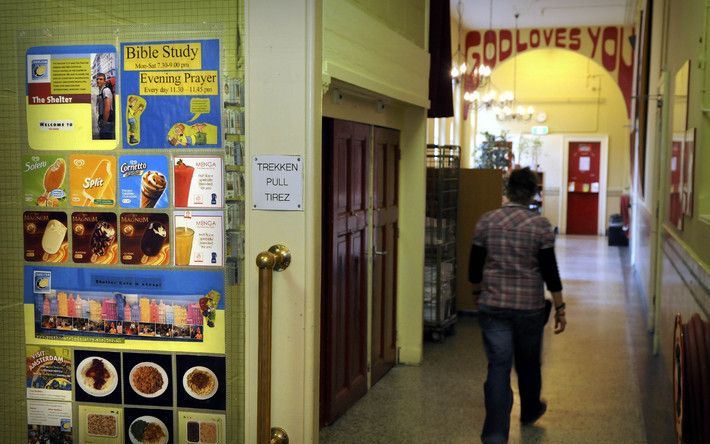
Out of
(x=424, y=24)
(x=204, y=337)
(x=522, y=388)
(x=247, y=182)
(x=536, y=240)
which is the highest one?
(x=424, y=24)

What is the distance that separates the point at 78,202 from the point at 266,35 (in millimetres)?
973

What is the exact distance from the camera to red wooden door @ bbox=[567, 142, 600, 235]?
1786 centimetres

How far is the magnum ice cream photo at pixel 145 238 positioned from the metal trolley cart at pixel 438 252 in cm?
400

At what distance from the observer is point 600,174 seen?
699 inches

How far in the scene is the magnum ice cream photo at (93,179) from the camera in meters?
2.95

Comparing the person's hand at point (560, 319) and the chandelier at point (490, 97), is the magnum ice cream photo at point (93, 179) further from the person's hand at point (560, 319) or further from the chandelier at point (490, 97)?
the chandelier at point (490, 97)

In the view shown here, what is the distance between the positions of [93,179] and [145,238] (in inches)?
11.9

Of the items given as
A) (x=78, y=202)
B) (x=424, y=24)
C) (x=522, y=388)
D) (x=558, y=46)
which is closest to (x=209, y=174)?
(x=78, y=202)

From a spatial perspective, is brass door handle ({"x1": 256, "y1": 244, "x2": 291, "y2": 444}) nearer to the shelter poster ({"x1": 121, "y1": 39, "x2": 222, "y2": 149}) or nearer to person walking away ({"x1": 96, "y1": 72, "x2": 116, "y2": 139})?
the shelter poster ({"x1": 121, "y1": 39, "x2": 222, "y2": 149})

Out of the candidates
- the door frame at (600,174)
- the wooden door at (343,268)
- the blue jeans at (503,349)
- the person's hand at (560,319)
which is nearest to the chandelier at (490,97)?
the door frame at (600,174)

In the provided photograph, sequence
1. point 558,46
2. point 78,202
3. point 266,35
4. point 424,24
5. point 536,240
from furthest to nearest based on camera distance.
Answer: point 558,46, point 424,24, point 536,240, point 78,202, point 266,35

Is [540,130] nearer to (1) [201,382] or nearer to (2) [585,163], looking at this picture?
(2) [585,163]

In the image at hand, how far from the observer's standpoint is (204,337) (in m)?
2.96

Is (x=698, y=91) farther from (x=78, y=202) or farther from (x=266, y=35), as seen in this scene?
(x=78, y=202)
